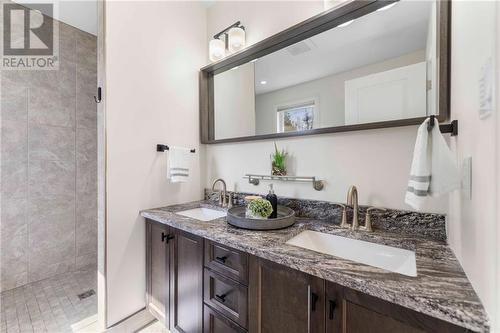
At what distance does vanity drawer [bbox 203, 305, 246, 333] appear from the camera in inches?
42.8

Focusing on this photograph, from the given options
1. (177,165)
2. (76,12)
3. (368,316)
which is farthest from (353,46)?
(76,12)

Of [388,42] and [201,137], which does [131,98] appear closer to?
[201,137]

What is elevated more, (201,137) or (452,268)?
(201,137)

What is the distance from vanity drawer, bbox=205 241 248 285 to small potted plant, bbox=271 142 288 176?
67 centimetres

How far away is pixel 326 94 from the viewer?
4.52 ft

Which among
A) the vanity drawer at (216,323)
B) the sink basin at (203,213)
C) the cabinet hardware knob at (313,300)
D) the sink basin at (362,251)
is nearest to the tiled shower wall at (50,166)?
the sink basin at (203,213)

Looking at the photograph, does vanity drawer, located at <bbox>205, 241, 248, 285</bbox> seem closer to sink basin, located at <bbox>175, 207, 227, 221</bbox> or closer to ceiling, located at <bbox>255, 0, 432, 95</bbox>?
sink basin, located at <bbox>175, 207, 227, 221</bbox>

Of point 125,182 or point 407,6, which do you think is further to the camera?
point 125,182

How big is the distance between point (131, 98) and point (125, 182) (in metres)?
Answer: 0.61

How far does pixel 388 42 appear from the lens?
3.87 feet

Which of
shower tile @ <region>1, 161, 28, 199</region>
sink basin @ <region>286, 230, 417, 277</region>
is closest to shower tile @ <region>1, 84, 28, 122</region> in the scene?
shower tile @ <region>1, 161, 28, 199</region>

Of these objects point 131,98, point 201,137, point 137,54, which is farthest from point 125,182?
point 137,54

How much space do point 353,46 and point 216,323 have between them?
5.63ft

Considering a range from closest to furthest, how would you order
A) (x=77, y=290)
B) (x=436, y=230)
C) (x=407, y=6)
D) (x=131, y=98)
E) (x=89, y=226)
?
(x=436, y=230)
(x=407, y=6)
(x=131, y=98)
(x=77, y=290)
(x=89, y=226)
